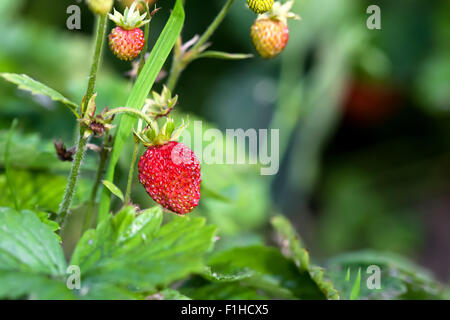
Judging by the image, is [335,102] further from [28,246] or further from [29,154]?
[28,246]

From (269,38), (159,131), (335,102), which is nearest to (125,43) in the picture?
(159,131)

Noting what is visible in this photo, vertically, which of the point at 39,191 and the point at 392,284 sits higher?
the point at 39,191

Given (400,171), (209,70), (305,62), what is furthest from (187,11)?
(400,171)

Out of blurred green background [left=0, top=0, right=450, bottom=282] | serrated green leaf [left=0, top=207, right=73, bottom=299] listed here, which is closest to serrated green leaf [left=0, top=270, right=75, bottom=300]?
serrated green leaf [left=0, top=207, right=73, bottom=299]

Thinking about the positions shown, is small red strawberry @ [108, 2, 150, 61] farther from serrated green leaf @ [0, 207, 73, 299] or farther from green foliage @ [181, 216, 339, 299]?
green foliage @ [181, 216, 339, 299]

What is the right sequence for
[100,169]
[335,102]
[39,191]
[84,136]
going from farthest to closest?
[335,102] < [39,191] < [100,169] < [84,136]

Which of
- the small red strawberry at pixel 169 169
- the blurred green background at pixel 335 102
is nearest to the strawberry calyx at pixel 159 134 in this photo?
the small red strawberry at pixel 169 169
